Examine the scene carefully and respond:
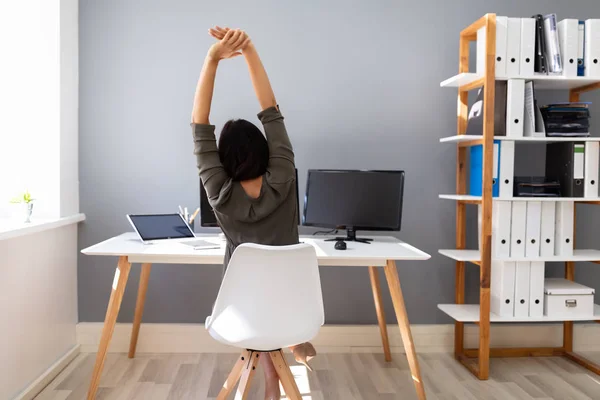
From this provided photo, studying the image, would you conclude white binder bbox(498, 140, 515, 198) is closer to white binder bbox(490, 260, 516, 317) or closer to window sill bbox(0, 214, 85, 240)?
white binder bbox(490, 260, 516, 317)

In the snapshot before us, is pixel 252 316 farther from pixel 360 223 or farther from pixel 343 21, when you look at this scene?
pixel 343 21

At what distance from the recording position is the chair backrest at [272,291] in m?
1.62

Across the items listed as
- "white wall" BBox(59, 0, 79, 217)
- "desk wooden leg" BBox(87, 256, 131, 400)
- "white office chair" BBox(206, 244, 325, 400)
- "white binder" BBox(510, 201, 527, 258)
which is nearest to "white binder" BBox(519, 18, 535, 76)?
"white binder" BBox(510, 201, 527, 258)

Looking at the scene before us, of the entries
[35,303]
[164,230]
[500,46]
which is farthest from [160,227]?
[500,46]

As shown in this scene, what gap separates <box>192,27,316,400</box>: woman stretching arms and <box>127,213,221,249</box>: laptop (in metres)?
0.93

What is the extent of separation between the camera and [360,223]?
293 cm

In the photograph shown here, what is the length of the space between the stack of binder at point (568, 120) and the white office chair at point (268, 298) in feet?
6.46

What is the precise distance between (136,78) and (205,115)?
1.63 m

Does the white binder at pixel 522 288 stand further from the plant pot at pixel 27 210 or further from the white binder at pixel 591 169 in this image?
the plant pot at pixel 27 210

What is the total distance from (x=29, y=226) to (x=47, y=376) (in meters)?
0.80

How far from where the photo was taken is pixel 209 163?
1714 millimetres

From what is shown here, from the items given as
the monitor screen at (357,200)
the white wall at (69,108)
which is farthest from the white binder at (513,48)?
the white wall at (69,108)

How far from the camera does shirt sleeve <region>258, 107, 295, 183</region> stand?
1732 millimetres

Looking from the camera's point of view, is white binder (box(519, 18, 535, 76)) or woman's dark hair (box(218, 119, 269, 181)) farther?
white binder (box(519, 18, 535, 76))
